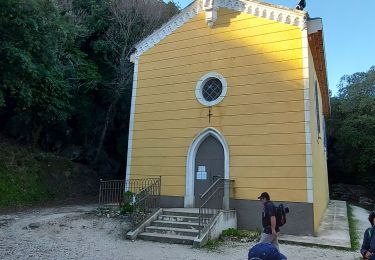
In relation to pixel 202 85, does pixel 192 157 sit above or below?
below

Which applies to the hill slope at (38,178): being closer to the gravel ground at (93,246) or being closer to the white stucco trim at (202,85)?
the gravel ground at (93,246)

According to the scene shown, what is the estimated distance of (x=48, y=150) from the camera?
766 inches

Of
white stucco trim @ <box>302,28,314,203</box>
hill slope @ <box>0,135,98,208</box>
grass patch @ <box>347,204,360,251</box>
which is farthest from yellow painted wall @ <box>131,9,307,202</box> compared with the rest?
hill slope @ <box>0,135,98,208</box>

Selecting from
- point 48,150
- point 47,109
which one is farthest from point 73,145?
point 47,109

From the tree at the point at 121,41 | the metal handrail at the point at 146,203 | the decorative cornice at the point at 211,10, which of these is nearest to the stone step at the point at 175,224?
the metal handrail at the point at 146,203

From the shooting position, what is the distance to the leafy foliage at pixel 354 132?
2452cm

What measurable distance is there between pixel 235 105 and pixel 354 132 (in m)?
16.2

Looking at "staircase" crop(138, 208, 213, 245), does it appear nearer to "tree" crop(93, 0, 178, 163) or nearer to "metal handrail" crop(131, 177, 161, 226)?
A: "metal handrail" crop(131, 177, 161, 226)

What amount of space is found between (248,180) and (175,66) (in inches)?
188

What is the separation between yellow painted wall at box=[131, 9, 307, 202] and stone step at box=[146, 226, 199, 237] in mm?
2131

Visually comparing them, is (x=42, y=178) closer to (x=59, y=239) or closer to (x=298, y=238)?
(x=59, y=239)

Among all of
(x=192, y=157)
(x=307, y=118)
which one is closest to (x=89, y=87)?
(x=192, y=157)

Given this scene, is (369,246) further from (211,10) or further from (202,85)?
(211,10)

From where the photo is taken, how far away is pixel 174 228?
389 inches
